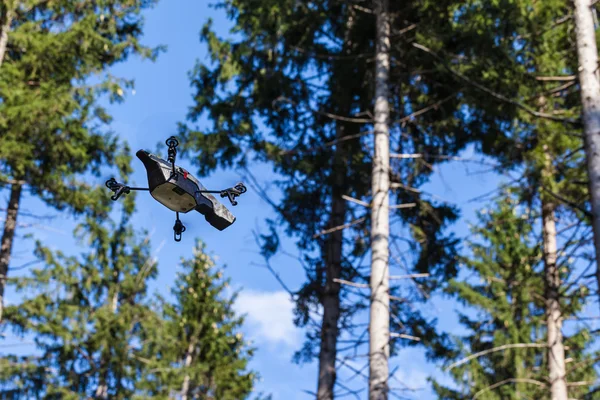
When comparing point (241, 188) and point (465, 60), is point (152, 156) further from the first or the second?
point (465, 60)

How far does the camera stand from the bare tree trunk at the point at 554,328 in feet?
34.2

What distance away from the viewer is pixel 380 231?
889 centimetres

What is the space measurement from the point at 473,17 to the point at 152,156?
23.3ft

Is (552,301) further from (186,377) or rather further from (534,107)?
(186,377)

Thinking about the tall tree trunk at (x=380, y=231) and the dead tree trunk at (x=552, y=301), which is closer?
the tall tree trunk at (x=380, y=231)

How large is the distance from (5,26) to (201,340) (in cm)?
783

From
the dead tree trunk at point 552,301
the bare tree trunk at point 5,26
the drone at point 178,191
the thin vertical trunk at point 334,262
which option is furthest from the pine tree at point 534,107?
the bare tree trunk at point 5,26

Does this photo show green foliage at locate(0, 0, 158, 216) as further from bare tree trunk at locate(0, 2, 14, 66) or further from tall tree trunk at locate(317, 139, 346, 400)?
tall tree trunk at locate(317, 139, 346, 400)

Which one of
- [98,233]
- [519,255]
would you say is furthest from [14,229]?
[519,255]

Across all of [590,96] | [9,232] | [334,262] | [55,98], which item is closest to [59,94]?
[55,98]

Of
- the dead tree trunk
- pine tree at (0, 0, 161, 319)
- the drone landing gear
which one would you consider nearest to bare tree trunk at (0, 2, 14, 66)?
pine tree at (0, 0, 161, 319)

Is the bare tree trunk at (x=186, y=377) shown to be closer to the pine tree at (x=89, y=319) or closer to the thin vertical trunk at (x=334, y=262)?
the pine tree at (x=89, y=319)

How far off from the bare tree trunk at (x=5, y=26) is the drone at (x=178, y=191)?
9.94 meters

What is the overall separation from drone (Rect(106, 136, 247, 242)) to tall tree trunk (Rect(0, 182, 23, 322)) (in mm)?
8947
